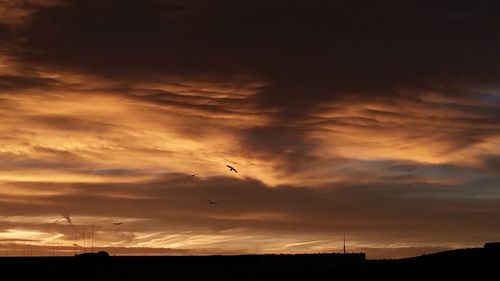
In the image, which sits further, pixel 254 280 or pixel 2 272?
pixel 254 280

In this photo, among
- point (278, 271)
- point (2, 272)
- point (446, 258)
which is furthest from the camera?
point (446, 258)

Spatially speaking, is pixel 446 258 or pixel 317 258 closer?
pixel 317 258

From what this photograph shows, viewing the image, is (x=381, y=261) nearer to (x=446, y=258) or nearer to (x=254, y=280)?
(x=446, y=258)

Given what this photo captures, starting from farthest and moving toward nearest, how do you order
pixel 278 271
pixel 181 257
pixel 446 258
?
pixel 446 258, pixel 278 271, pixel 181 257

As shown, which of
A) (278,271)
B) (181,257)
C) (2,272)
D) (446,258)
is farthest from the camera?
(446,258)

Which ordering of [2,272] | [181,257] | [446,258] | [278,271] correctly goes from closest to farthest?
[2,272] → [181,257] → [278,271] → [446,258]

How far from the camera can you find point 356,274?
12275 centimetres

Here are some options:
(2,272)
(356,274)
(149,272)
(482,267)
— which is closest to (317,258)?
(356,274)

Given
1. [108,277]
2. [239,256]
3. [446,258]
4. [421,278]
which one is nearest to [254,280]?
[239,256]

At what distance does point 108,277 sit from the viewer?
83938 millimetres

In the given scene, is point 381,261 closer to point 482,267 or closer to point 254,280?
point 482,267

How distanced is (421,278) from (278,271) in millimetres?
22369

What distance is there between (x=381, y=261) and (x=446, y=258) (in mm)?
12560

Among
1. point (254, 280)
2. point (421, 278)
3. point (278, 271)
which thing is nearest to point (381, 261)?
point (421, 278)
